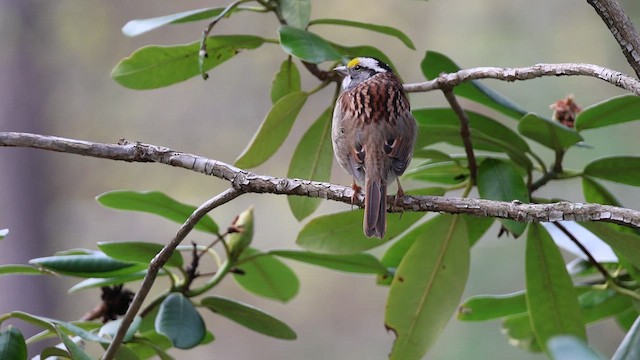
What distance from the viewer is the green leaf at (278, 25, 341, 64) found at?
1611 millimetres

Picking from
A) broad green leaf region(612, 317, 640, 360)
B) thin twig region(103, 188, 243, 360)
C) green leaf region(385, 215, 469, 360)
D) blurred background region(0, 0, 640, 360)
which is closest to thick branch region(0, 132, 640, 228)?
thin twig region(103, 188, 243, 360)

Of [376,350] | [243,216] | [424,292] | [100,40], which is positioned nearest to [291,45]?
[243,216]

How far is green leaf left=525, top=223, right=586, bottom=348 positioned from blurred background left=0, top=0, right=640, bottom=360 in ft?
9.72

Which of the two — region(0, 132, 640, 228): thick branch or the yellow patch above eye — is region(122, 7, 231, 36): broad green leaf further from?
region(0, 132, 640, 228): thick branch

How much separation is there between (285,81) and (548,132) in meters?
0.65

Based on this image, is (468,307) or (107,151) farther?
(468,307)

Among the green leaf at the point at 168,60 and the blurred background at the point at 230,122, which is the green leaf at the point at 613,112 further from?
the blurred background at the point at 230,122

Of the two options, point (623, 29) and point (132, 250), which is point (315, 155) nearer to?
point (132, 250)

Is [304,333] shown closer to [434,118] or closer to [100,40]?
[100,40]

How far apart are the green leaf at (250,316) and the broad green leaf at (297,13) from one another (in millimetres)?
619

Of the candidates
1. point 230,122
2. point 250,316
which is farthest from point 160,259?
point 230,122

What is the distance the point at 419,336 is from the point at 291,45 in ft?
2.14

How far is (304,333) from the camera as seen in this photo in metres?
5.31

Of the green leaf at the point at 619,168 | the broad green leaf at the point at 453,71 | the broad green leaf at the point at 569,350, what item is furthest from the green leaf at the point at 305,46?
the broad green leaf at the point at 569,350
